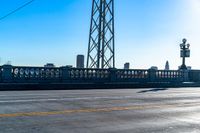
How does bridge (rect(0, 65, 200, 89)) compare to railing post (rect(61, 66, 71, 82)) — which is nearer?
bridge (rect(0, 65, 200, 89))

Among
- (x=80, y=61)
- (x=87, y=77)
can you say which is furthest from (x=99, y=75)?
(x=80, y=61)

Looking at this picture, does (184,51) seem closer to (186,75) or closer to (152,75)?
(186,75)

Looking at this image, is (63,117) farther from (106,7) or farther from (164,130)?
(106,7)

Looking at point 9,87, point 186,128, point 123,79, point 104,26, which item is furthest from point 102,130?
point 104,26

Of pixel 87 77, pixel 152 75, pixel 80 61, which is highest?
pixel 80 61

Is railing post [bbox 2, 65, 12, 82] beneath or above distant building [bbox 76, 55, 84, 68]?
beneath

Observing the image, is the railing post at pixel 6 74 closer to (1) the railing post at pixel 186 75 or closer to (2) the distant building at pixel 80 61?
(1) the railing post at pixel 186 75

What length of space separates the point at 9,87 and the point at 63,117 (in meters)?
13.7

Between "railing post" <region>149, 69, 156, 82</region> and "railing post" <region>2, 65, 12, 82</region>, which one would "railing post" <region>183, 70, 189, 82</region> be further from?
"railing post" <region>2, 65, 12, 82</region>

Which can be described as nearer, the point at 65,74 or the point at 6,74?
the point at 6,74

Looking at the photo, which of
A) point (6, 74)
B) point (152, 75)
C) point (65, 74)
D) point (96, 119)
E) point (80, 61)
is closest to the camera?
point (96, 119)

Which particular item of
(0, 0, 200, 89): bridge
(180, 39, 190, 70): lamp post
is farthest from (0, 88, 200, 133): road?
(180, 39, 190, 70): lamp post

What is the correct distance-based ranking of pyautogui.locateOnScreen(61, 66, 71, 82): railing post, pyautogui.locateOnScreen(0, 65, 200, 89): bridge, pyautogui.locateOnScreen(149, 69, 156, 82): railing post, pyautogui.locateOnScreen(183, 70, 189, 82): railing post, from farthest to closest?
pyautogui.locateOnScreen(183, 70, 189, 82): railing post → pyautogui.locateOnScreen(149, 69, 156, 82): railing post → pyautogui.locateOnScreen(61, 66, 71, 82): railing post → pyautogui.locateOnScreen(0, 65, 200, 89): bridge

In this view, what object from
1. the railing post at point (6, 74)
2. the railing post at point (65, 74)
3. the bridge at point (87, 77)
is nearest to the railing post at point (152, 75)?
the bridge at point (87, 77)
